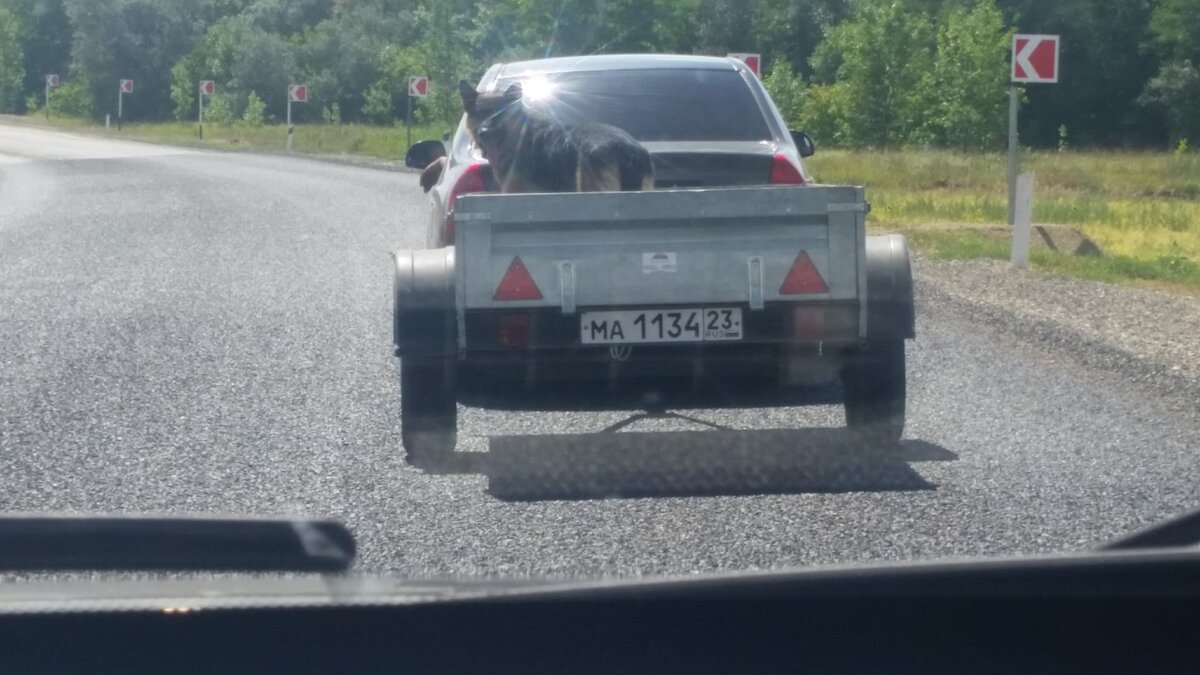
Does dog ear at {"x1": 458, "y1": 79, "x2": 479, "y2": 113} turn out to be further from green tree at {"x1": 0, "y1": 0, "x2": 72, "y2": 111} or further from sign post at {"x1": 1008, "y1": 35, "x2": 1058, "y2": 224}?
green tree at {"x1": 0, "y1": 0, "x2": 72, "y2": 111}

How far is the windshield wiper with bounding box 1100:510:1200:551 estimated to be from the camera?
2.09m

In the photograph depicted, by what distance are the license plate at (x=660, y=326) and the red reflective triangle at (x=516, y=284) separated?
0.23 m

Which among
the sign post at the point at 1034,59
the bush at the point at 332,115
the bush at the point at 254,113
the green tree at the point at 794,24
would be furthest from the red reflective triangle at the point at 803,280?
the green tree at the point at 794,24

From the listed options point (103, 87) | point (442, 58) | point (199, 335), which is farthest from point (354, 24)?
point (199, 335)

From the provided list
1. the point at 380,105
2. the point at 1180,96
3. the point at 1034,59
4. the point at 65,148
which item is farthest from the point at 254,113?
the point at 1034,59

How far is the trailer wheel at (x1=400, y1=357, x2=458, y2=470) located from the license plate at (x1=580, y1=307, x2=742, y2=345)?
23.9 inches

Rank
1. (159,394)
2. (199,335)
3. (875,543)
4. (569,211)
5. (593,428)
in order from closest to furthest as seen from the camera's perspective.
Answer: (875,543), (569,211), (593,428), (159,394), (199,335)

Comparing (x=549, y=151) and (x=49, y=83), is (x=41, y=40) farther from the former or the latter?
(x=549, y=151)

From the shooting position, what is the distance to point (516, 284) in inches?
209

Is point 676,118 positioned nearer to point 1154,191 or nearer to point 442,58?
point 1154,191

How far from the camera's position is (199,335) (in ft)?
29.9

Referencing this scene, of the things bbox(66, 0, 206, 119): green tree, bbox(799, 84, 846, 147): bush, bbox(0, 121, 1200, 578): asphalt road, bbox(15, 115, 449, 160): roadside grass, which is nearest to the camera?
bbox(0, 121, 1200, 578): asphalt road

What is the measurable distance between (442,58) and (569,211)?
1717 inches

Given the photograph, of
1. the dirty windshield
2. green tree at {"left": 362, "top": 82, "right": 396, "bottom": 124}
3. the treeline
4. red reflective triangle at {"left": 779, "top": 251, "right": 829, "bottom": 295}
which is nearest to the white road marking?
the treeline
